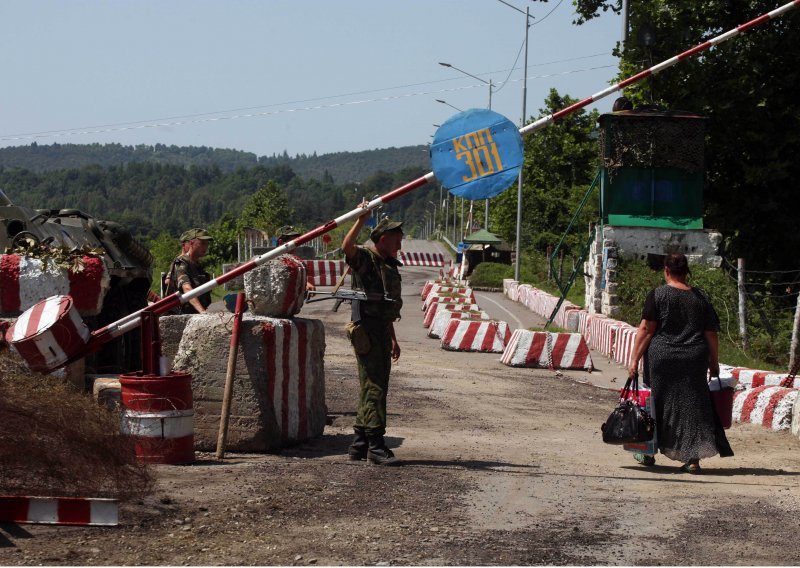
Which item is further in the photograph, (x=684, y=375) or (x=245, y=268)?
(x=684, y=375)

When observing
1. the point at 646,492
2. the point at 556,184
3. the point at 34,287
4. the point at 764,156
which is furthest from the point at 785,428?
the point at 556,184

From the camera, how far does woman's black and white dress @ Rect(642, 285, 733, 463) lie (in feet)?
31.0

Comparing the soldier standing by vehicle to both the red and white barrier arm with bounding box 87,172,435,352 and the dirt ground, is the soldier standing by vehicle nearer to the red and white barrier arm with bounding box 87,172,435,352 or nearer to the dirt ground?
the dirt ground

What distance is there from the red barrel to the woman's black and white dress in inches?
141

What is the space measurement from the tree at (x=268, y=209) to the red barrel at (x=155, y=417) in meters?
105

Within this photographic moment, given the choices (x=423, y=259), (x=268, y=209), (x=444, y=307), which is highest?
(x=268, y=209)

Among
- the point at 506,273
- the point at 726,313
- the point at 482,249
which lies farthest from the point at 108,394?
the point at 482,249

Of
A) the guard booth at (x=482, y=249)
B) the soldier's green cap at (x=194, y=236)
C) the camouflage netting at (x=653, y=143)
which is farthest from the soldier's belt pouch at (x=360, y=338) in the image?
the guard booth at (x=482, y=249)

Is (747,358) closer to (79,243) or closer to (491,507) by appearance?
(79,243)

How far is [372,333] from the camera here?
30.6 feet

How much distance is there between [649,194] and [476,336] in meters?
12.2

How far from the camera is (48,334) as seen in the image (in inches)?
337

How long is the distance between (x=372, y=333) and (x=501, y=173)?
5.00 ft

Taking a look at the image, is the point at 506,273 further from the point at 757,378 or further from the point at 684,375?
the point at 684,375
